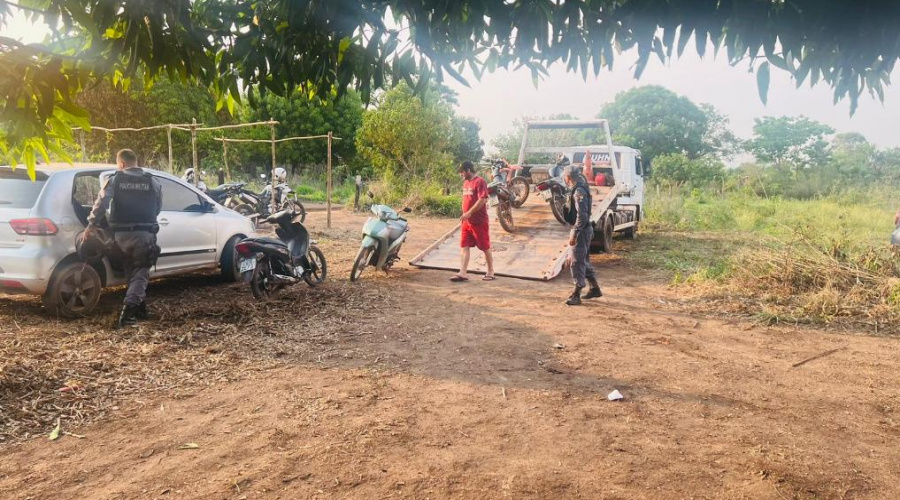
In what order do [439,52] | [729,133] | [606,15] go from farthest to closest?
[729,133], [439,52], [606,15]

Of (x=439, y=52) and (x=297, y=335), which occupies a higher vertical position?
(x=439, y=52)

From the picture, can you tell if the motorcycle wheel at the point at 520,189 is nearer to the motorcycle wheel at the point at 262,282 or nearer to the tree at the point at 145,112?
the motorcycle wheel at the point at 262,282

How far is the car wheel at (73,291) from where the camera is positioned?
528 centimetres

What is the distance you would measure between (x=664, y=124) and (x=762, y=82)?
41424 millimetres

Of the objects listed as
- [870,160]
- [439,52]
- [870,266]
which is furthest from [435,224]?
[870,160]

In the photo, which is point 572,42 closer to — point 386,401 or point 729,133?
point 386,401

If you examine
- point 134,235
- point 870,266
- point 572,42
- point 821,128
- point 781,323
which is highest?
point 821,128

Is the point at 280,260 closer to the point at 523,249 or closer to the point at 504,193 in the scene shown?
the point at 523,249

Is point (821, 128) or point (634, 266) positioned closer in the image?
point (634, 266)

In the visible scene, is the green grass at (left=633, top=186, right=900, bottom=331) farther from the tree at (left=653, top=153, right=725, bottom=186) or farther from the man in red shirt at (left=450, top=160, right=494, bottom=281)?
the tree at (left=653, top=153, right=725, bottom=186)

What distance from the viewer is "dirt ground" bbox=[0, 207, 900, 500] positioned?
116 inches

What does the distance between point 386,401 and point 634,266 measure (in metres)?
7.10

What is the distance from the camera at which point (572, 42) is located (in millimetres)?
2090

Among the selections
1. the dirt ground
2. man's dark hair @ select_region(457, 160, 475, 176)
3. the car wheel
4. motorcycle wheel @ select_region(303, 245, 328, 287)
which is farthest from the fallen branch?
the car wheel
